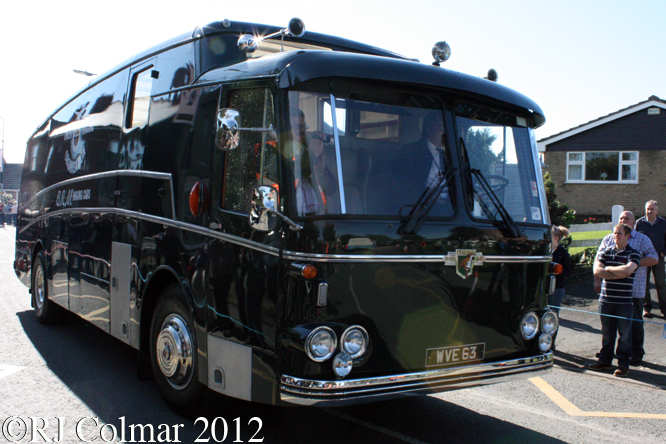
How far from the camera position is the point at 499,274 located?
4621 millimetres

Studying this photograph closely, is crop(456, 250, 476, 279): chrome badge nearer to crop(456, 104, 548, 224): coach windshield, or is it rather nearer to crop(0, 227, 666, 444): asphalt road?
crop(456, 104, 548, 224): coach windshield

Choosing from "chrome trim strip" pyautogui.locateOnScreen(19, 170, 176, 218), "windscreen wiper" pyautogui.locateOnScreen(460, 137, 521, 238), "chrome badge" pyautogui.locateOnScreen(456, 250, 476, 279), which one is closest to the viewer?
"chrome badge" pyautogui.locateOnScreen(456, 250, 476, 279)

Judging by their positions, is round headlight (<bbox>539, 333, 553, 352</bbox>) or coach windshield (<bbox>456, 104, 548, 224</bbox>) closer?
coach windshield (<bbox>456, 104, 548, 224</bbox>)

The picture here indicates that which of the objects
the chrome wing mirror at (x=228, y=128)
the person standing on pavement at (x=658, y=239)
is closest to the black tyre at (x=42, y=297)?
the chrome wing mirror at (x=228, y=128)

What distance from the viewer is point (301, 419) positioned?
513 cm

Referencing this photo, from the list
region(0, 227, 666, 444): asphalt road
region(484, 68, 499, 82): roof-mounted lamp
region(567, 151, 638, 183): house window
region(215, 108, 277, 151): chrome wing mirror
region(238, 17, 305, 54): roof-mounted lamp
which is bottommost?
region(0, 227, 666, 444): asphalt road

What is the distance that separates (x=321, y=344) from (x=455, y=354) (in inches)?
43.7

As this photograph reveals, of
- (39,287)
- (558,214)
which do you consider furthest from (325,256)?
(558,214)

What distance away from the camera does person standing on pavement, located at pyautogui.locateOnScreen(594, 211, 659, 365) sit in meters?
7.65

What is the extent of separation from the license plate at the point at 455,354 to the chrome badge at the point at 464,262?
52cm

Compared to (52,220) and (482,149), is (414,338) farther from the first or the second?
(52,220)

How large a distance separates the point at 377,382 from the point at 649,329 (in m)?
7.23

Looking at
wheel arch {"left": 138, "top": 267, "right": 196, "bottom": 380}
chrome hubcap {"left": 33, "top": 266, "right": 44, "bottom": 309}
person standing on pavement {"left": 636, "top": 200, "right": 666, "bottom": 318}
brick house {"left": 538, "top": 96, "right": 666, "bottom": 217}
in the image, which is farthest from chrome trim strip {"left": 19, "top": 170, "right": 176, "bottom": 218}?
brick house {"left": 538, "top": 96, "right": 666, "bottom": 217}

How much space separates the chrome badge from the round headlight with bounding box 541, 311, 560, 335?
866 millimetres
